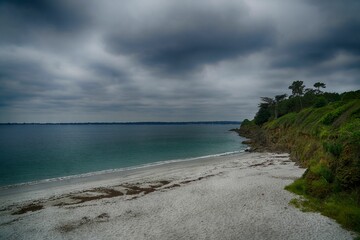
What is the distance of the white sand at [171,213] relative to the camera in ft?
39.1

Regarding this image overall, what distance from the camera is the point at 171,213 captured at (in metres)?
14.7

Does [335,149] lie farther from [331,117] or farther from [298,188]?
[331,117]

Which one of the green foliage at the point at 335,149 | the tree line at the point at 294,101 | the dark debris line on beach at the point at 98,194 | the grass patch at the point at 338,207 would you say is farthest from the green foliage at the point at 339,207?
the tree line at the point at 294,101

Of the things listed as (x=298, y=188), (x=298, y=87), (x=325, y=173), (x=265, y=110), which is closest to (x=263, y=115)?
(x=265, y=110)

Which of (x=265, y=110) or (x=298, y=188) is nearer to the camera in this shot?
(x=298, y=188)

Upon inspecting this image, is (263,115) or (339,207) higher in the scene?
(263,115)

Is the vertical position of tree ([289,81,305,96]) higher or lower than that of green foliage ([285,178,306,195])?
higher

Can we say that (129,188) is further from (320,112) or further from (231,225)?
(320,112)

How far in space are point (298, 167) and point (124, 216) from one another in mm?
20770

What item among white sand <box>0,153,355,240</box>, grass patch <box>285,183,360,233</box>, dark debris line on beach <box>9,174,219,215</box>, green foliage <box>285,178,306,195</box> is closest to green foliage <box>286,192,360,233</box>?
grass patch <box>285,183,360,233</box>

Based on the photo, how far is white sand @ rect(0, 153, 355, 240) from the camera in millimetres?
11922

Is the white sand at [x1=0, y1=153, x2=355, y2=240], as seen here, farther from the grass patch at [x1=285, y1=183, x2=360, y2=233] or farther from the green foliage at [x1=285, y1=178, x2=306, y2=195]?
the green foliage at [x1=285, y1=178, x2=306, y2=195]

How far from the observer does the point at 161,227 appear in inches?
502

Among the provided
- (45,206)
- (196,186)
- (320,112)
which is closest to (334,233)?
(196,186)
